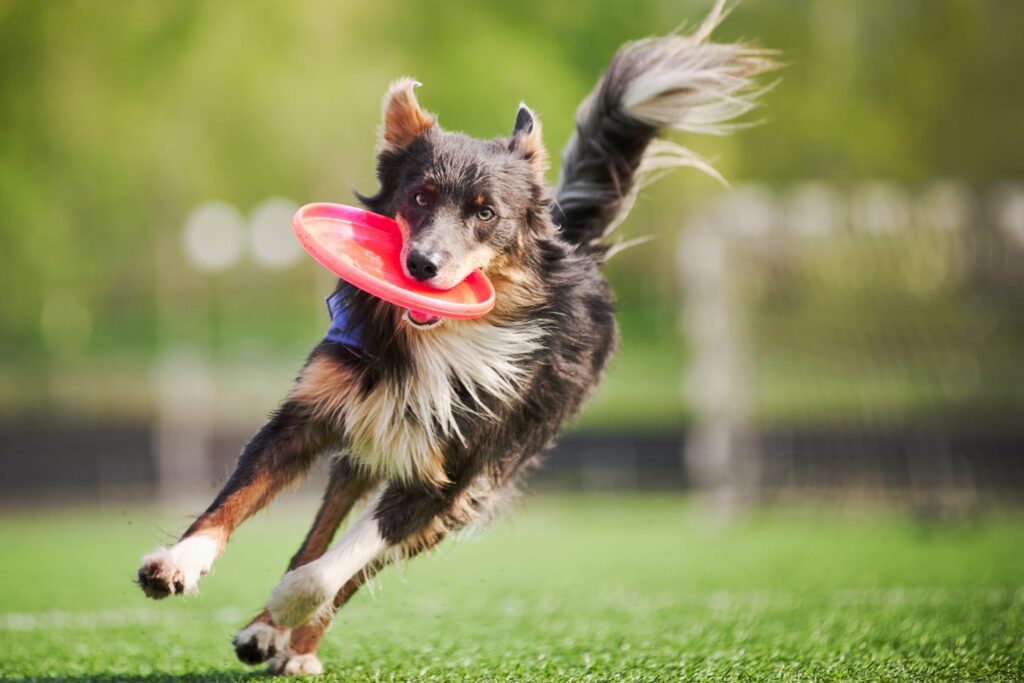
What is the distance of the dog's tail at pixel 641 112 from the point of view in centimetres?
649

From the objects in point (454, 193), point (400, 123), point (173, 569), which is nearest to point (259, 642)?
point (173, 569)

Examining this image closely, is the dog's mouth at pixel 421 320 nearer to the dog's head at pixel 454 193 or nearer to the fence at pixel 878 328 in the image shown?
the dog's head at pixel 454 193

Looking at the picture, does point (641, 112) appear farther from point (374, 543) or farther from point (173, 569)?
point (173, 569)

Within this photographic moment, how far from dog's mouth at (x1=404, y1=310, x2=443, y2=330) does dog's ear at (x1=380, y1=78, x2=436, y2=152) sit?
74 cm

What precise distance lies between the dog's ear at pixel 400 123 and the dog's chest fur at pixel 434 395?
0.79 meters

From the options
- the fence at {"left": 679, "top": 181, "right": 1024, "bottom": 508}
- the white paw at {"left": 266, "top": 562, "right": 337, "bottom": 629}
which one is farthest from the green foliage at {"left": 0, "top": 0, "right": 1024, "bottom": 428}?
the white paw at {"left": 266, "top": 562, "right": 337, "bottom": 629}

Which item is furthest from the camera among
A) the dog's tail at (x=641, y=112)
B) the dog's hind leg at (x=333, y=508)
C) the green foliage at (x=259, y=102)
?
the green foliage at (x=259, y=102)

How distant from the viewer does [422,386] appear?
509 centimetres

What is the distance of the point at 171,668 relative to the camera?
538 centimetres

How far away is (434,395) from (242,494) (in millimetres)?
835

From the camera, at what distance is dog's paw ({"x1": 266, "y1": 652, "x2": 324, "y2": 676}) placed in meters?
5.20

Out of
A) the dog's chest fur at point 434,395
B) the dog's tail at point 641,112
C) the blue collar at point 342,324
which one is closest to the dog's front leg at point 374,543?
the dog's chest fur at point 434,395

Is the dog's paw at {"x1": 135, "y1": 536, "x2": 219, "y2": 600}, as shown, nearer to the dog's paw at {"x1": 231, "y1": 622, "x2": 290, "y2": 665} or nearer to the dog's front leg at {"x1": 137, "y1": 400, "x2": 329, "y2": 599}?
the dog's front leg at {"x1": 137, "y1": 400, "x2": 329, "y2": 599}

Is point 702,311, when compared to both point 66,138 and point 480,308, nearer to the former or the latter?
point 480,308
